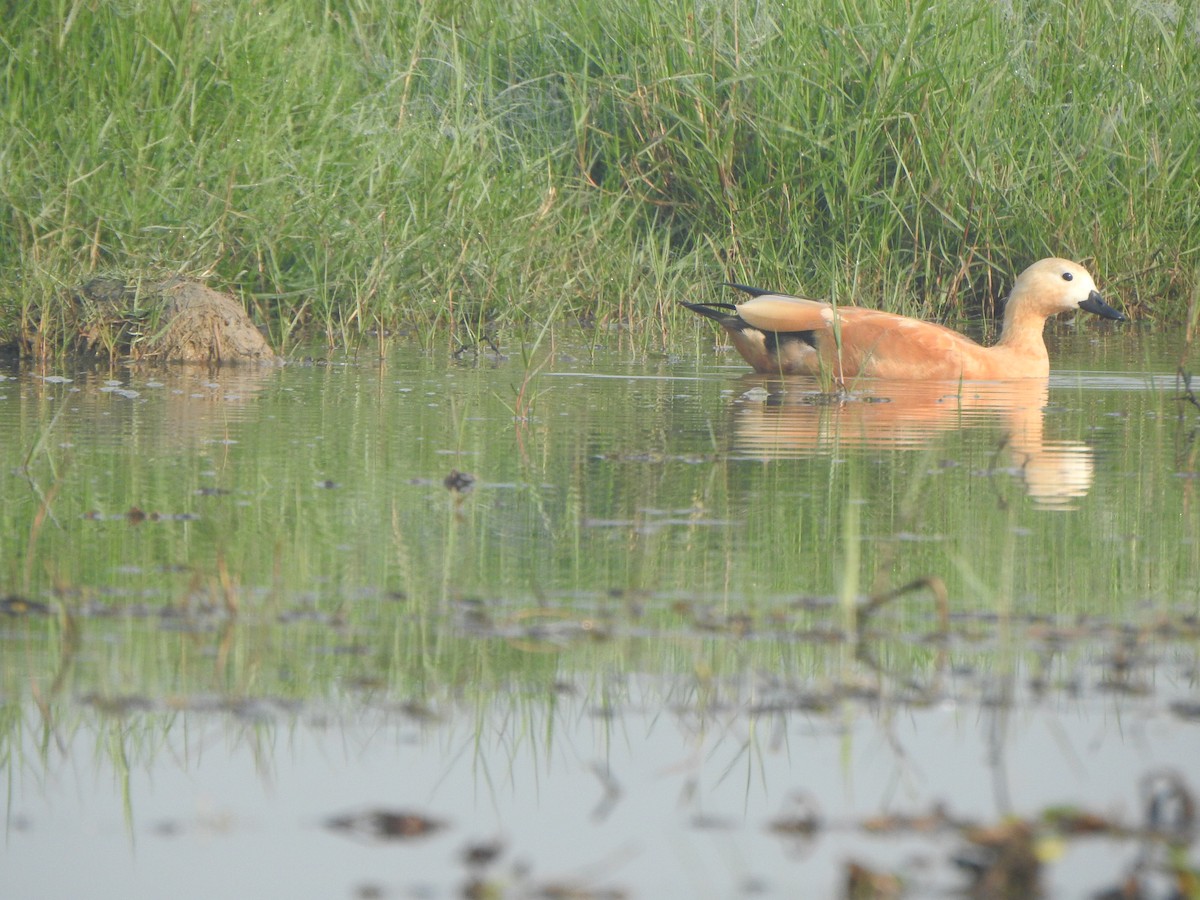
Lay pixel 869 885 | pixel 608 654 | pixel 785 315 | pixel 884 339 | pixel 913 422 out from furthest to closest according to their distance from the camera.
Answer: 1. pixel 785 315
2. pixel 884 339
3. pixel 913 422
4. pixel 608 654
5. pixel 869 885

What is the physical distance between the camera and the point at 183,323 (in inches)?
352

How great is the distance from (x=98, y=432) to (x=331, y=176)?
381cm

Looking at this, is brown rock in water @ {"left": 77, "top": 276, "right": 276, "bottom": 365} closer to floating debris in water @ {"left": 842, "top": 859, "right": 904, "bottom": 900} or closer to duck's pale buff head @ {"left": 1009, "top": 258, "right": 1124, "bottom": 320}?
duck's pale buff head @ {"left": 1009, "top": 258, "right": 1124, "bottom": 320}

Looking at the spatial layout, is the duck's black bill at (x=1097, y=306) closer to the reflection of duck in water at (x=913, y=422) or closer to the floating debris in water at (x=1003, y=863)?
the reflection of duck in water at (x=913, y=422)

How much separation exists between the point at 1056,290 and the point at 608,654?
6811 mm

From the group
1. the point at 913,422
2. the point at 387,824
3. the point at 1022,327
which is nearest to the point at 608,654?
the point at 387,824

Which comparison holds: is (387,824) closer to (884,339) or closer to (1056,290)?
(884,339)

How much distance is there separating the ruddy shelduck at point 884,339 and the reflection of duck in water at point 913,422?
0.13 m

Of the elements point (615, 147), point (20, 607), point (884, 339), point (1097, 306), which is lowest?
point (20, 607)

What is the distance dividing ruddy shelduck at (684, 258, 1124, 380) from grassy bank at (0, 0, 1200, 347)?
1093mm

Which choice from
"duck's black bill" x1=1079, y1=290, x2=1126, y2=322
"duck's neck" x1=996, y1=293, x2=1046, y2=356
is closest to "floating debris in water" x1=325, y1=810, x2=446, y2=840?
"duck's neck" x1=996, y1=293, x2=1046, y2=356

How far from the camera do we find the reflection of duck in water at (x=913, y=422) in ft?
19.3

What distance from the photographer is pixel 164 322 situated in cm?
897

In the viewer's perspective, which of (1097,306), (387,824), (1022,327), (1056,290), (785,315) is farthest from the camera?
(1097,306)
